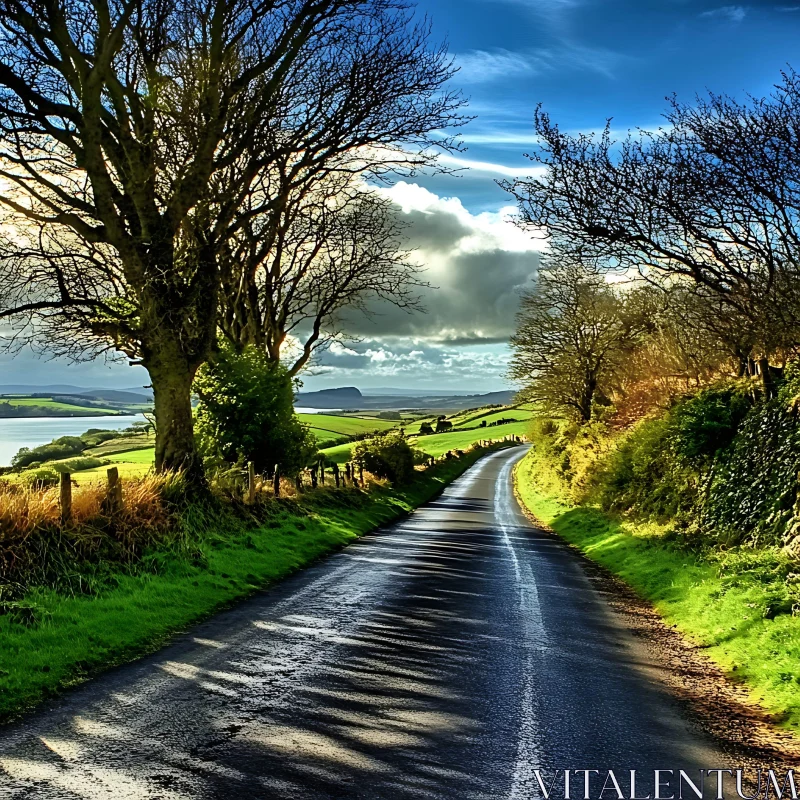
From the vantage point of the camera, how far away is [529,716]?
7129mm

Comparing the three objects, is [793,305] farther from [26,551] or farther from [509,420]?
[509,420]

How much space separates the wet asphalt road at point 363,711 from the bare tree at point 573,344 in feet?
101

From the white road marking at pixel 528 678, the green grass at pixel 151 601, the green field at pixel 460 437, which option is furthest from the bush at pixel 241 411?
the green field at pixel 460 437

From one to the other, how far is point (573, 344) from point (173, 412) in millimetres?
31054

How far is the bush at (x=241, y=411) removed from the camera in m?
24.2

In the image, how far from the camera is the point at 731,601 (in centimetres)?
1134

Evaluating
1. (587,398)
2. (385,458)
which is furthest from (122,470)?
(587,398)

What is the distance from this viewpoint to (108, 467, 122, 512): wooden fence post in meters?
13.7

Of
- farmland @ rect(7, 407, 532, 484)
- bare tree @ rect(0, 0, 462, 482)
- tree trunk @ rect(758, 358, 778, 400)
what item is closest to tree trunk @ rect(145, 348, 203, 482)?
bare tree @ rect(0, 0, 462, 482)

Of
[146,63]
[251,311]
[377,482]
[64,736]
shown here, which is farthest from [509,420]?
[64,736]

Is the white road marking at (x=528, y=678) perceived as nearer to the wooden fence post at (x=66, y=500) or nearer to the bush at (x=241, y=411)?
the wooden fence post at (x=66, y=500)

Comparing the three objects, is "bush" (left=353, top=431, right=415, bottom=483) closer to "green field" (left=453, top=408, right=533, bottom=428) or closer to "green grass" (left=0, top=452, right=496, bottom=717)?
"green grass" (left=0, top=452, right=496, bottom=717)

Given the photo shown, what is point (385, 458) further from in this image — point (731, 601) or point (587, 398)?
point (731, 601)

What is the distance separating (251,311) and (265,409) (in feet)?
20.2
